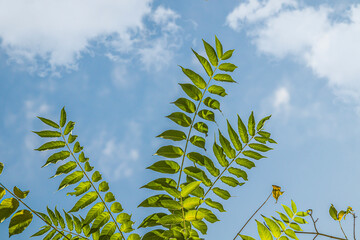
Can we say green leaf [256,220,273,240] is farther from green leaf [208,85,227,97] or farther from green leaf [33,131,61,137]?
green leaf [33,131,61,137]

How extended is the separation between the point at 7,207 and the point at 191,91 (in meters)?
1.30

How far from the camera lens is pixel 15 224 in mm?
1892

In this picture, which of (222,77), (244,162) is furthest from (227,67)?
(244,162)

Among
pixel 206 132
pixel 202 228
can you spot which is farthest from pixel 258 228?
pixel 206 132

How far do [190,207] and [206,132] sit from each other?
2.08 feet

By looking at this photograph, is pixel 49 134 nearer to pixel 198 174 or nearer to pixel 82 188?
pixel 82 188

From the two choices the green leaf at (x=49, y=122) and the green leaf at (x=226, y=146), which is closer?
the green leaf at (x=226, y=146)

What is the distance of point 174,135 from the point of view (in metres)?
2.18

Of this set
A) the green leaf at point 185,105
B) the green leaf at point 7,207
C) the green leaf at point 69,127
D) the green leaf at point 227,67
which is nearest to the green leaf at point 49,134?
the green leaf at point 69,127

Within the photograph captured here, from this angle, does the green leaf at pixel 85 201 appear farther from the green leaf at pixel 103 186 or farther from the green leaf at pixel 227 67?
the green leaf at pixel 227 67

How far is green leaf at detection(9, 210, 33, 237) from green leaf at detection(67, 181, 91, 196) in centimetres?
31

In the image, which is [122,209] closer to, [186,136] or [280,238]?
[186,136]

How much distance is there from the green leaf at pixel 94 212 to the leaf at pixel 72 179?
208 millimetres

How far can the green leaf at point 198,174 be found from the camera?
1980 mm
